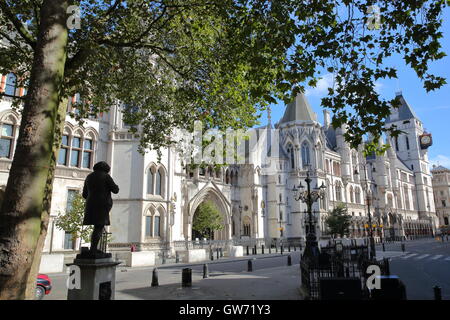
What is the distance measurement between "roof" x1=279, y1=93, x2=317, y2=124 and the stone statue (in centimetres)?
4974

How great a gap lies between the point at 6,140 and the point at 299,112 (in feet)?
144

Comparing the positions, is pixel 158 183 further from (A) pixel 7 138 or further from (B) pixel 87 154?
(A) pixel 7 138

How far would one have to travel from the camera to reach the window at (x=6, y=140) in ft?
68.4

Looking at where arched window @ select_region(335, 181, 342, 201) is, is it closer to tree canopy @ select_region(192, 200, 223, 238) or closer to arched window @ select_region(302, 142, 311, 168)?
arched window @ select_region(302, 142, 311, 168)

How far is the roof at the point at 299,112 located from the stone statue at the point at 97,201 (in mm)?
49744

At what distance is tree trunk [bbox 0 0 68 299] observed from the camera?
4.47 meters

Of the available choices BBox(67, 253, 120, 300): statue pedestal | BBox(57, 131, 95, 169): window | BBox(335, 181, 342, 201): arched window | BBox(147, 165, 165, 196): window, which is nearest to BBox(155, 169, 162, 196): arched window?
BBox(147, 165, 165, 196): window

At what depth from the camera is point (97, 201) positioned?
723 cm

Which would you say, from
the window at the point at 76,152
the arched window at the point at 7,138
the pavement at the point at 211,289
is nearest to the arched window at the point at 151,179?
the window at the point at 76,152

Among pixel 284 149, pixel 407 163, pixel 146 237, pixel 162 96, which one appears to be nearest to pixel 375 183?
pixel 407 163

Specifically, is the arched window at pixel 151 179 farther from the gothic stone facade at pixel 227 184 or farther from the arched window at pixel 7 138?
the arched window at pixel 7 138

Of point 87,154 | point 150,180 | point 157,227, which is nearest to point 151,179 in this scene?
point 150,180
